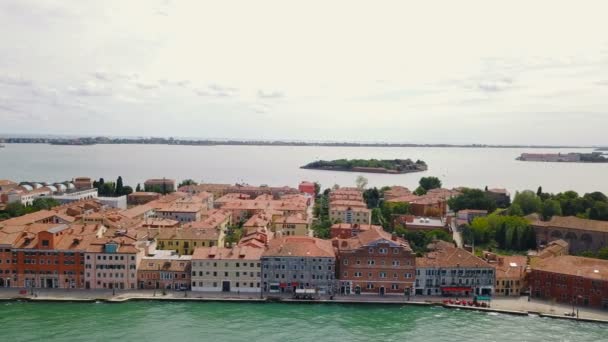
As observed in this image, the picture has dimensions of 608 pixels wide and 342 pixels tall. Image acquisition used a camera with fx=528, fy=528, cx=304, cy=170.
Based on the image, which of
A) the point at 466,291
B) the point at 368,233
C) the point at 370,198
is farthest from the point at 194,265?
the point at 370,198

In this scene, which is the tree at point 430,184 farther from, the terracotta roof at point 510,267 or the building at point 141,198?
the terracotta roof at point 510,267

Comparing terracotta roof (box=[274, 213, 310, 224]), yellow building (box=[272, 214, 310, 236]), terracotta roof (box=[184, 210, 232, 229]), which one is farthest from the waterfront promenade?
terracotta roof (box=[274, 213, 310, 224])

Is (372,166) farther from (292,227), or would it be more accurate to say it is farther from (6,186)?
(292,227)

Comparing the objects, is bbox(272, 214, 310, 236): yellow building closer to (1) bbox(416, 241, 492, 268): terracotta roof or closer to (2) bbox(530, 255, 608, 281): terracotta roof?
(1) bbox(416, 241, 492, 268): terracotta roof

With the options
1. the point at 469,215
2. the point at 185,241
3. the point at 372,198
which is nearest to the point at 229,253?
the point at 185,241

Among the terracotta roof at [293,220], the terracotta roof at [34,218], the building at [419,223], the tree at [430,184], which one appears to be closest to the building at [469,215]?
the building at [419,223]
